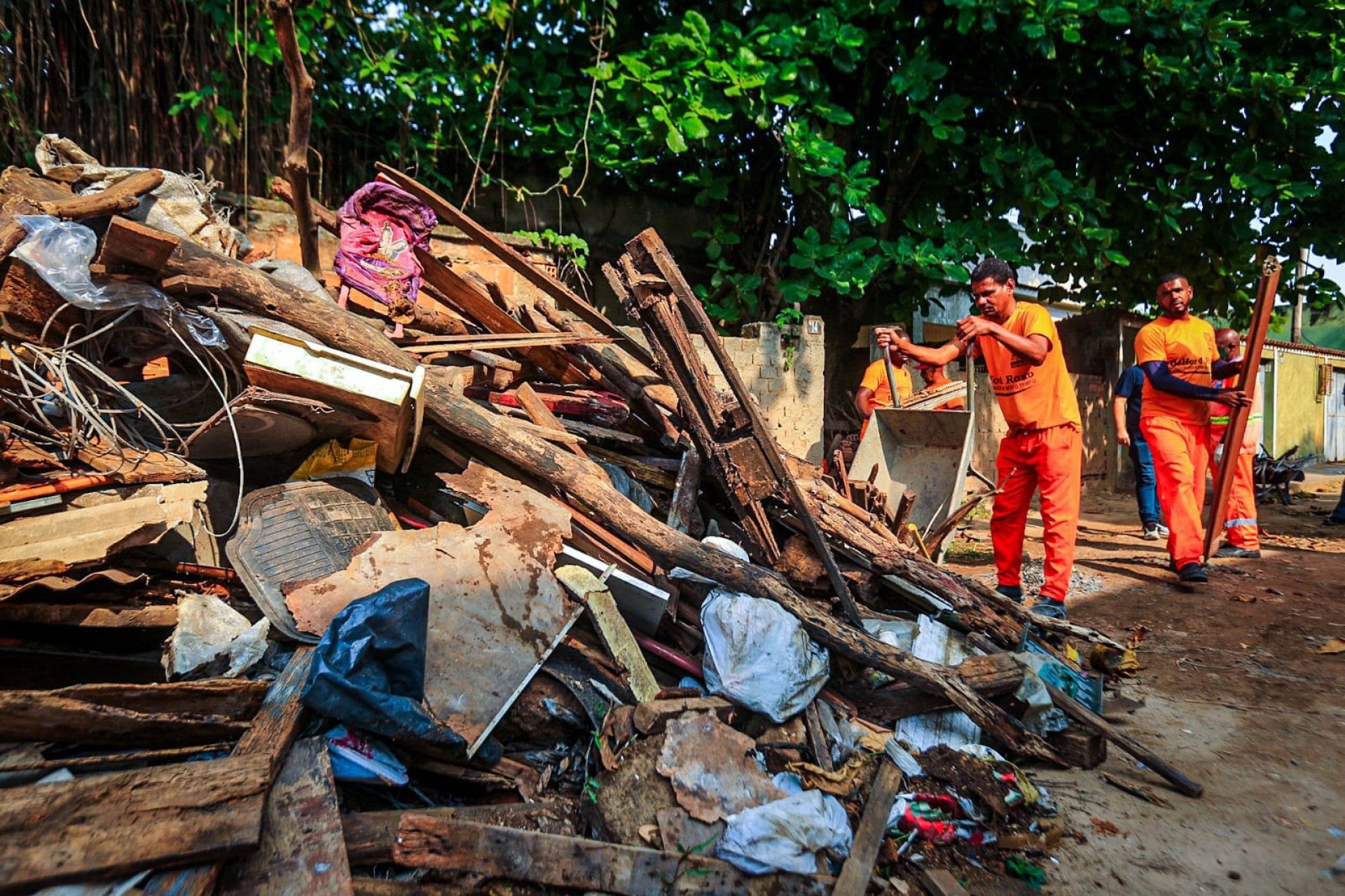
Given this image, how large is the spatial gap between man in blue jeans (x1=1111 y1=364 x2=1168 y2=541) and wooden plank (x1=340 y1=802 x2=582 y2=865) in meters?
6.14

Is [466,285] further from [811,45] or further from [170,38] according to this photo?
[811,45]

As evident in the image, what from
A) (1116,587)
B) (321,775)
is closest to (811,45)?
(1116,587)

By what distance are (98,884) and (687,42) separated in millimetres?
6753

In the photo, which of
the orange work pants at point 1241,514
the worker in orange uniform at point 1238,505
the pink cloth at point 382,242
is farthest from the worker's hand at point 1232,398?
the pink cloth at point 382,242

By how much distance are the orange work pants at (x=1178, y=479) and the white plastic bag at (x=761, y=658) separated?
3.27 metres

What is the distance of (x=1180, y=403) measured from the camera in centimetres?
490

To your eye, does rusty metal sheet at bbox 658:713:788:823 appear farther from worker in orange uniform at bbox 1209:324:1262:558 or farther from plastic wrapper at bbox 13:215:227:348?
worker in orange uniform at bbox 1209:324:1262:558

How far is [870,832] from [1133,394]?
5970mm

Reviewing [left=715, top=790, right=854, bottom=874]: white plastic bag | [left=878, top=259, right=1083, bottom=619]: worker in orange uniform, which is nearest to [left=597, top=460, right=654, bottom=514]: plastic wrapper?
[left=878, top=259, right=1083, bottom=619]: worker in orange uniform

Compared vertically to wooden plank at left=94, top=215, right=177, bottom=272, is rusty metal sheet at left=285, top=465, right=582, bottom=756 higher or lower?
lower

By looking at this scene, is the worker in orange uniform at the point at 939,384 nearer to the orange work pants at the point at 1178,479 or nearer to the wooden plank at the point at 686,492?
the orange work pants at the point at 1178,479

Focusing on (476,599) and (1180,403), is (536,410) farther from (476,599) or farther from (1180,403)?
(1180,403)

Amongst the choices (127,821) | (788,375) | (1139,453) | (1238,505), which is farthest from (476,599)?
(1139,453)

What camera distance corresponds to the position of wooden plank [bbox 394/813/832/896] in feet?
6.26
